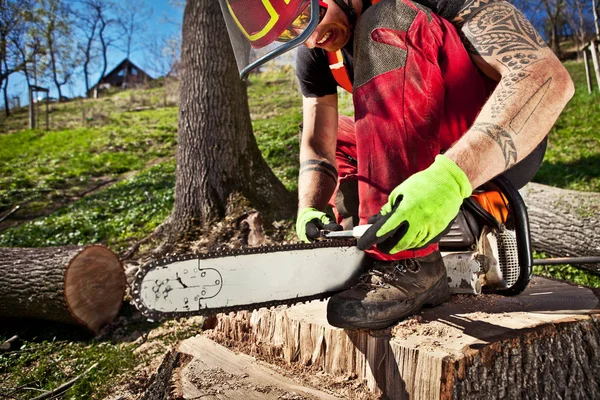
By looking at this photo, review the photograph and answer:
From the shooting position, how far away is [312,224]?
5.57 feet

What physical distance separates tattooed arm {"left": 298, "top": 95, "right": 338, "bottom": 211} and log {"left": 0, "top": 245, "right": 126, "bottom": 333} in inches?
73.8

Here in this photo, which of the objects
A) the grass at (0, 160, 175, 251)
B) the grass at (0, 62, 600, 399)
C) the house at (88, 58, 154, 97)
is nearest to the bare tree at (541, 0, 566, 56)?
the grass at (0, 62, 600, 399)

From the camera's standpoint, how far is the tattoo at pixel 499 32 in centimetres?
143

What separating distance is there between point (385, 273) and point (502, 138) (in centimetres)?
56

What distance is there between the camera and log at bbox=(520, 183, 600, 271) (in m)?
3.23

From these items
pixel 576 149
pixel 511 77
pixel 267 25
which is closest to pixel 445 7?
pixel 511 77

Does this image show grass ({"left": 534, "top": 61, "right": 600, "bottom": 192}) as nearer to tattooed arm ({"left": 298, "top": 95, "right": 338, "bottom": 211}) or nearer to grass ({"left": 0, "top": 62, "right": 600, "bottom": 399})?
grass ({"left": 0, "top": 62, "right": 600, "bottom": 399})

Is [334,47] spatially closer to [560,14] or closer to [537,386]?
[537,386]

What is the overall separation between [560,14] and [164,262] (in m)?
22.9

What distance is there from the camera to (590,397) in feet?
4.72

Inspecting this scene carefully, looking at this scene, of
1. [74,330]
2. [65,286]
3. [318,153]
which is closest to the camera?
[318,153]

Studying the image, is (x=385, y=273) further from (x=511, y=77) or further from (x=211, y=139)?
(x=211, y=139)

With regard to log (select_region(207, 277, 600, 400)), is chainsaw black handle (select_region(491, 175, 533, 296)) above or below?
above

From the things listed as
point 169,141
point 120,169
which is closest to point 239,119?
point 120,169
